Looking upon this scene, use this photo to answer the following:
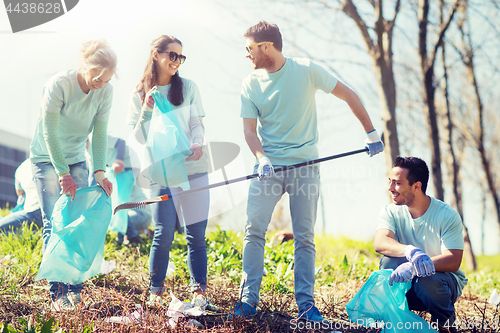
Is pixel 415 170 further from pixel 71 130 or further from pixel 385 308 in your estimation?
pixel 71 130

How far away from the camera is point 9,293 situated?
2.95 meters

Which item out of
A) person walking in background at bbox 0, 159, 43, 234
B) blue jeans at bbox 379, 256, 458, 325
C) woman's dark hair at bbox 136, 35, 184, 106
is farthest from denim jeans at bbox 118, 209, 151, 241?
blue jeans at bbox 379, 256, 458, 325

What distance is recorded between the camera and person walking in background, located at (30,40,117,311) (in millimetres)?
2754

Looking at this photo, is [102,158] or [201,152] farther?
[102,158]

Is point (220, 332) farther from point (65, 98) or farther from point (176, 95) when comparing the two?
point (65, 98)

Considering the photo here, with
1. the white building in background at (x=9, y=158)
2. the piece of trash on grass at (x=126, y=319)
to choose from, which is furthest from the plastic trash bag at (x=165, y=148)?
the white building in background at (x=9, y=158)

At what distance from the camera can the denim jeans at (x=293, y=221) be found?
110 inches

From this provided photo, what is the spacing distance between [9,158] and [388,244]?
57.0 ft

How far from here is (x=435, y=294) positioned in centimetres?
250

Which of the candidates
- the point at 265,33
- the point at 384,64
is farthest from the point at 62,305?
the point at 384,64

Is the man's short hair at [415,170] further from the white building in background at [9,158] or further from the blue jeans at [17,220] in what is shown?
the white building in background at [9,158]

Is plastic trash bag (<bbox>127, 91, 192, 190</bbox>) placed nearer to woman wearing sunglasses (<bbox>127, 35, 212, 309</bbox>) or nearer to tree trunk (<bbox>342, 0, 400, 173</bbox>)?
woman wearing sunglasses (<bbox>127, 35, 212, 309</bbox>)

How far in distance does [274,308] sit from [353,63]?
576 cm

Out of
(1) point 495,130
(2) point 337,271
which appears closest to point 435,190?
(2) point 337,271
